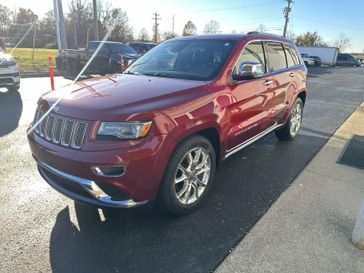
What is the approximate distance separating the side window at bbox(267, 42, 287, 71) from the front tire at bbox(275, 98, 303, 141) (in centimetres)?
95

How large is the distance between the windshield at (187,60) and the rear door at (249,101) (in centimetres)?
25

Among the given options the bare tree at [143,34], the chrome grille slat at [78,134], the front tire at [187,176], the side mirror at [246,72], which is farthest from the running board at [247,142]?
the bare tree at [143,34]

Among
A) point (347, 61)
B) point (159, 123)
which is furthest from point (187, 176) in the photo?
point (347, 61)

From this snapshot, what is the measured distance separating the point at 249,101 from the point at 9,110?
20.0 ft

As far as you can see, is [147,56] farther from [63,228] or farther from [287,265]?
[287,265]

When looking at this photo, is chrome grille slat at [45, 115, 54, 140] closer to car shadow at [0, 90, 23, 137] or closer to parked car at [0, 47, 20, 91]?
car shadow at [0, 90, 23, 137]

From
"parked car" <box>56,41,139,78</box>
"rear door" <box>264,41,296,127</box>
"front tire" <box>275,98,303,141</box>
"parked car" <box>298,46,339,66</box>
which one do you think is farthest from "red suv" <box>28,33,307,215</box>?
"parked car" <box>298,46,339,66</box>

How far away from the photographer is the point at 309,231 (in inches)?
119

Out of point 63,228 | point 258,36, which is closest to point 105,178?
point 63,228

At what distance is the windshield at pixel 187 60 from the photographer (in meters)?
3.64

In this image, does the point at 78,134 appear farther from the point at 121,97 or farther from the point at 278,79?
the point at 278,79

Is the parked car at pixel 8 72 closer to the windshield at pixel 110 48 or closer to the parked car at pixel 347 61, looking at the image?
the windshield at pixel 110 48

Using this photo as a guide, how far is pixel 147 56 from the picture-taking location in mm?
4508

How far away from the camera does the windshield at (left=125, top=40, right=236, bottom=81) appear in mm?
3643
